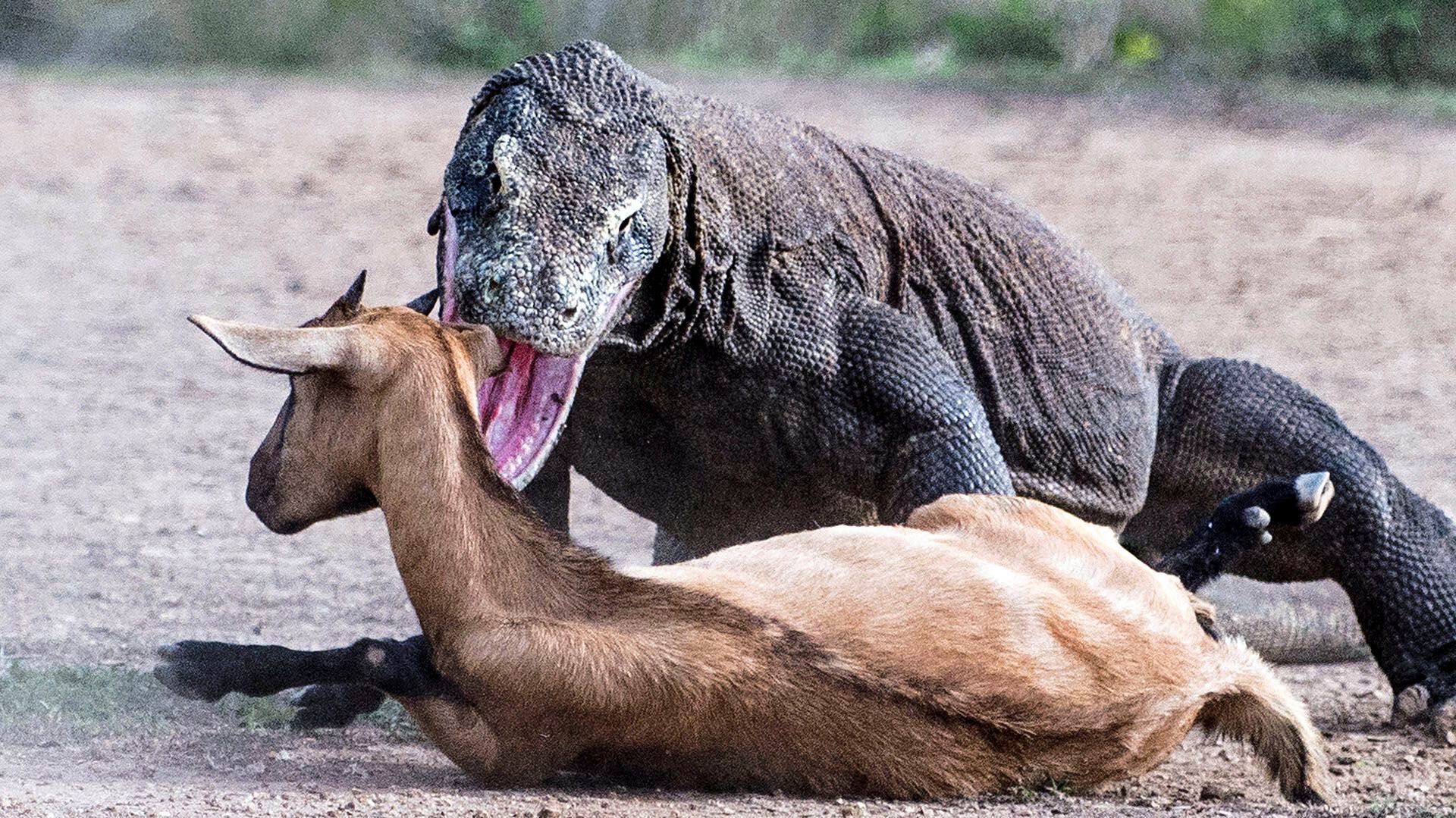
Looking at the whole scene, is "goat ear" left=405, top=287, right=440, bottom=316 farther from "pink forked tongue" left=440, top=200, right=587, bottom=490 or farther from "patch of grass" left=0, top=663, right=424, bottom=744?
"patch of grass" left=0, top=663, right=424, bottom=744

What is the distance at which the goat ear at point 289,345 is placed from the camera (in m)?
4.20

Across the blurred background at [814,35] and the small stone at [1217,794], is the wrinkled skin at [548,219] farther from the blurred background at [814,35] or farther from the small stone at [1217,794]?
the blurred background at [814,35]

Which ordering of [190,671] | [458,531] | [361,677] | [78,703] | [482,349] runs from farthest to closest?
[78,703], [190,671], [482,349], [361,677], [458,531]

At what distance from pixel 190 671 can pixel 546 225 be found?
1286 millimetres

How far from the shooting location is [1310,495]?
576cm

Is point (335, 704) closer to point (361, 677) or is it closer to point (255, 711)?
point (255, 711)

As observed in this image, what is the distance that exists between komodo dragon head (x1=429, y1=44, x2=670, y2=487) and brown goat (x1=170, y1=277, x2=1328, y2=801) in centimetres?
33

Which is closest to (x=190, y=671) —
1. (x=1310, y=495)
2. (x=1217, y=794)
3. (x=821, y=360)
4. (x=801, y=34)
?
(x=821, y=360)

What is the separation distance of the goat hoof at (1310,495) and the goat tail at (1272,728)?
37.4 inches

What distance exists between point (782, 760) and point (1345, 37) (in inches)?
621

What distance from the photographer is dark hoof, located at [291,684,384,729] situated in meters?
5.34

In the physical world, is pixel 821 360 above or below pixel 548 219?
below

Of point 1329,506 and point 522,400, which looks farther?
point 1329,506

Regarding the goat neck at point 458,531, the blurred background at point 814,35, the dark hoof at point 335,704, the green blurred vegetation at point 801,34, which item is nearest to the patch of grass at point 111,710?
the dark hoof at point 335,704
